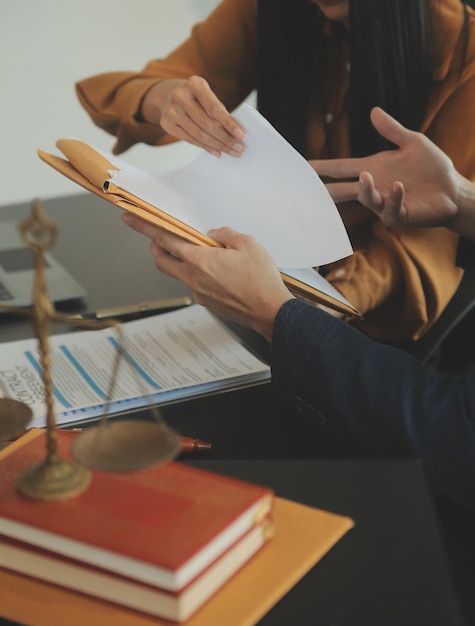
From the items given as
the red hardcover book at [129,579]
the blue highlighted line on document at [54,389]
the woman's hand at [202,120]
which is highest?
the woman's hand at [202,120]

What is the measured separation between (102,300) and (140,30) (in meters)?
2.23

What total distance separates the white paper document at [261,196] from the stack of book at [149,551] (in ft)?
1.45

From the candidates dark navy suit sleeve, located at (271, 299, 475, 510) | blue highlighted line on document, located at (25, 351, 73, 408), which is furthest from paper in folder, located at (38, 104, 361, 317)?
blue highlighted line on document, located at (25, 351, 73, 408)

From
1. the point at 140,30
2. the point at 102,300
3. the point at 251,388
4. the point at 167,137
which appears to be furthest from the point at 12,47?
the point at 251,388

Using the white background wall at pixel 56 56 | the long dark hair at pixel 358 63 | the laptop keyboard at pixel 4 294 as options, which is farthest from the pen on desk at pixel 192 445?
the white background wall at pixel 56 56

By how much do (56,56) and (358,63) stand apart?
208cm

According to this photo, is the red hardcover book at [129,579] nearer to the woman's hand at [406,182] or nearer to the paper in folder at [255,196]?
the paper in folder at [255,196]

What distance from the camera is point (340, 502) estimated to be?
653mm

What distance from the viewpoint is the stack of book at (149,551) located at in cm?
51

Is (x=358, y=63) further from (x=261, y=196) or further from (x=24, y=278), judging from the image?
(x=24, y=278)

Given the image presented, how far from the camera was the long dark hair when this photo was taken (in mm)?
1256

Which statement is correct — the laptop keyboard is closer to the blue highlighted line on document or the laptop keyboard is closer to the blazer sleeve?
the blue highlighted line on document

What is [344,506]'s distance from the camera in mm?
647

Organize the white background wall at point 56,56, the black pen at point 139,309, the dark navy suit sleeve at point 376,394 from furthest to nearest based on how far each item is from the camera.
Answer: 1. the white background wall at point 56,56
2. the black pen at point 139,309
3. the dark navy suit sleeve at point 376,394
